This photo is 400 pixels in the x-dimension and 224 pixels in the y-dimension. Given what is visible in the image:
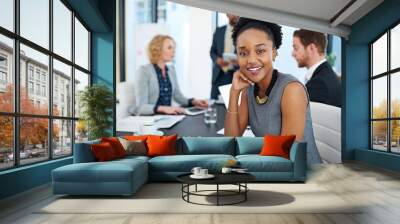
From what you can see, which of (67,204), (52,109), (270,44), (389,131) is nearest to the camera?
(67,204)

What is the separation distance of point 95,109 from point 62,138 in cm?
105

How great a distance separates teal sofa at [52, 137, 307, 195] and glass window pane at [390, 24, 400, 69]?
135 inches

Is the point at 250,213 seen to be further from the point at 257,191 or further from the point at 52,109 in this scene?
the point at 52,109

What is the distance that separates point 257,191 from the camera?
543cm

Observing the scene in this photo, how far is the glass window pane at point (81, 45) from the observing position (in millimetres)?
8180

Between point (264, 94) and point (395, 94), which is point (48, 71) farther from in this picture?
point (395, 94)

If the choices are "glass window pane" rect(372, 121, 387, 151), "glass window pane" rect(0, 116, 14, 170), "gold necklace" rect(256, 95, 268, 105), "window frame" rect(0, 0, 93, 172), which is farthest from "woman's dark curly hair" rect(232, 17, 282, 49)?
"glass window pane" rect(0, 116, 14, 170)

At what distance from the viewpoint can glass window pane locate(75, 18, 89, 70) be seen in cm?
818

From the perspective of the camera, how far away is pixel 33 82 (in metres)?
6.04

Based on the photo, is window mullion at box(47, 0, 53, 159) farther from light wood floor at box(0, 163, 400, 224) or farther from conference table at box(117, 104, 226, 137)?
conference table at box(117, 104, 226, 137)

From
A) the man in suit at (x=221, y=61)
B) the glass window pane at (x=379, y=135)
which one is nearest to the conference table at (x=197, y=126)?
the man in suit at (x=221, y=61)

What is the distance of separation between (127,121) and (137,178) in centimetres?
433

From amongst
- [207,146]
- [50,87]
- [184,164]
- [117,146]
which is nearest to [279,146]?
[207,146]

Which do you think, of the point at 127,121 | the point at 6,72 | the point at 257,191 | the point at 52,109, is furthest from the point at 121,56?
the point at 257,191
